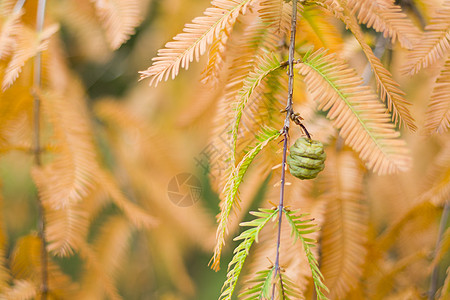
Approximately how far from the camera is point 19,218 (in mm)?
1234

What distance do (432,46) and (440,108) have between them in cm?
7

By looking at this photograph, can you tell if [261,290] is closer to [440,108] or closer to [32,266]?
[440,108]

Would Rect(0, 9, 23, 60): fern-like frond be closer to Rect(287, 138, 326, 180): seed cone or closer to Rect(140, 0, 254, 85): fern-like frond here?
Rect(140, 0, 254, 85): fern-like frond

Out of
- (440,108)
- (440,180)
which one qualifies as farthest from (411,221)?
(440,108)

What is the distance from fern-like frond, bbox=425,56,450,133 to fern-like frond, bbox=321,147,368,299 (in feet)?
0.87

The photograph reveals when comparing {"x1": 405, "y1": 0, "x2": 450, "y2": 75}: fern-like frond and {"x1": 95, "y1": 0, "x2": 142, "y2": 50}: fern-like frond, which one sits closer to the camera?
{"x1": 405, "y1": 0, "x2": 450, "y2": 75}: fern-like frond

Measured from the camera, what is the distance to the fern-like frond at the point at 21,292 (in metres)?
0.69

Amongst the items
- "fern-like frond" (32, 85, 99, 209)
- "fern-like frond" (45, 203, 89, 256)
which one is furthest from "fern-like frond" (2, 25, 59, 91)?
"fern-like frond" (45, 203, 89, 256)

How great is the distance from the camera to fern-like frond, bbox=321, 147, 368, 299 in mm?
642

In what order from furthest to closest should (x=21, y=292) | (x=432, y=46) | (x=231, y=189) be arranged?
(x=21, y=292) < (x=432, y=46) < (x=231, y=189)

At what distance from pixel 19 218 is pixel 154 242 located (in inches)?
17.6

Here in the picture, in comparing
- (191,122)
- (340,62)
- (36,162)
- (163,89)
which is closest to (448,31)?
(340,62)

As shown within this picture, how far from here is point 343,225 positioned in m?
0.68

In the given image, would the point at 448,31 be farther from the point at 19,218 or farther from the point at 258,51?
the point at 19,218
